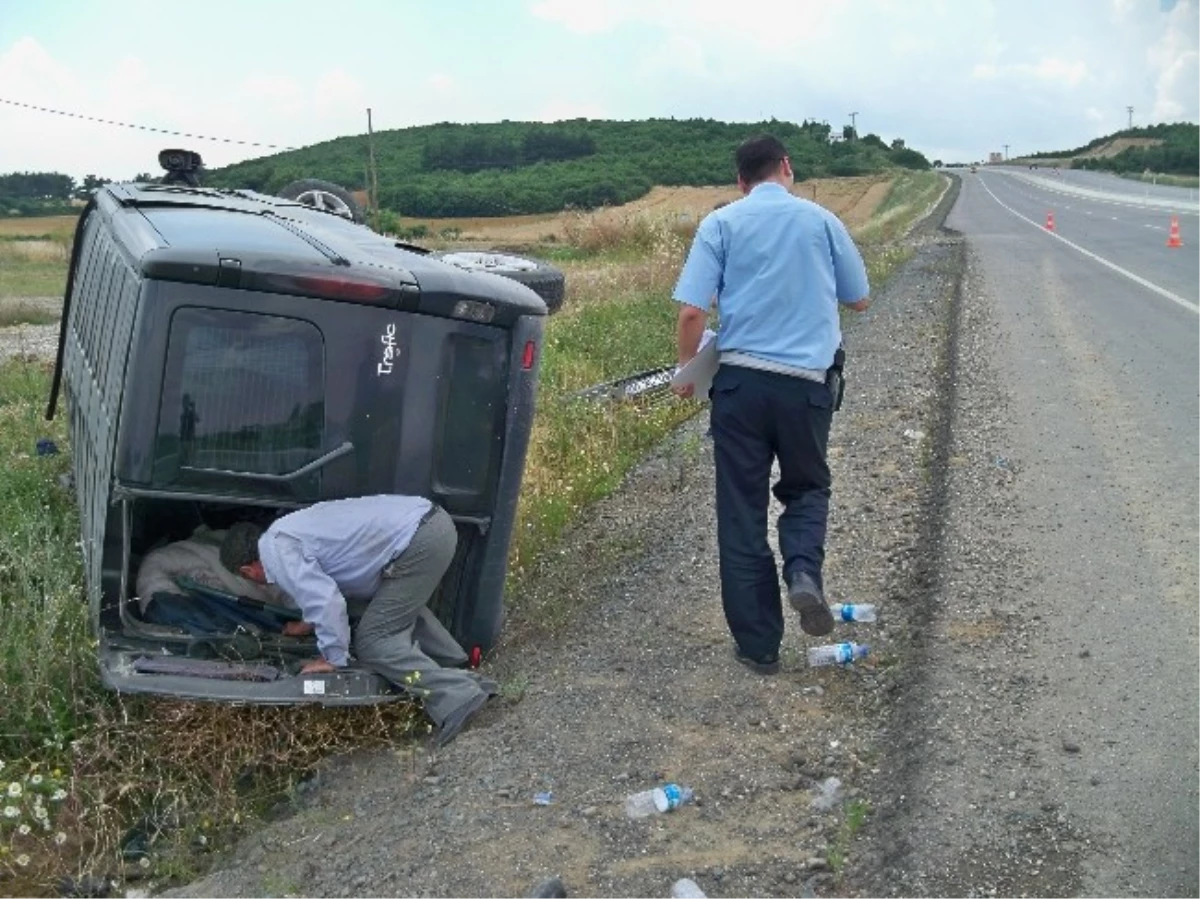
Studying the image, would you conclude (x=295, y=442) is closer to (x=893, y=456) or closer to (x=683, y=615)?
(x=683, y=615)

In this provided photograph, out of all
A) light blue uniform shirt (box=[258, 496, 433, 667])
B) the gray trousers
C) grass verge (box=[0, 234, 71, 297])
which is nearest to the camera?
light blue uniform shirt (box=[258, 496, 433, 667])

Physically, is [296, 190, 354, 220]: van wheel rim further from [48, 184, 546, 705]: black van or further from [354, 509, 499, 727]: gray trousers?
[354, 509, 499, 727]: gray trousers

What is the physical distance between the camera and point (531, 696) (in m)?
5.46

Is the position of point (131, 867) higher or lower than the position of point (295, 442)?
lower

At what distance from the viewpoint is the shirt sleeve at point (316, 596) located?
16.8ft

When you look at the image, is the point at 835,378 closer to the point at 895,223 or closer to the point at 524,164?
the point at 895,223

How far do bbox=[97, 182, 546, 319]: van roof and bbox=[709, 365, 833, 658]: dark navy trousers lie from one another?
950 mm

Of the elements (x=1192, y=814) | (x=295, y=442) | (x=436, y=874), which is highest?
(x=295, y=442)

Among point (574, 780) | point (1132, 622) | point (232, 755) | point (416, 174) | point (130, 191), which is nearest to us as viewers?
point (574, 780)

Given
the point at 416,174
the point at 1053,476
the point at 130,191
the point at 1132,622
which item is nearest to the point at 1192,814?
the point at 1132,622

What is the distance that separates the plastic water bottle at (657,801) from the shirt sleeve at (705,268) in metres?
1.85

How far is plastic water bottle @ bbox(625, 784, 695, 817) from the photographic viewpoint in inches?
173

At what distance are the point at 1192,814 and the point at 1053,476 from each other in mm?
4032

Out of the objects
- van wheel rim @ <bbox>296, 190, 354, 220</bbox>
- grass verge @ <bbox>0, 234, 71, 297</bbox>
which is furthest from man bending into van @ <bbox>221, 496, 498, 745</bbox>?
grass verge @ <bbox>0, 234, 71, 297</bbox>
